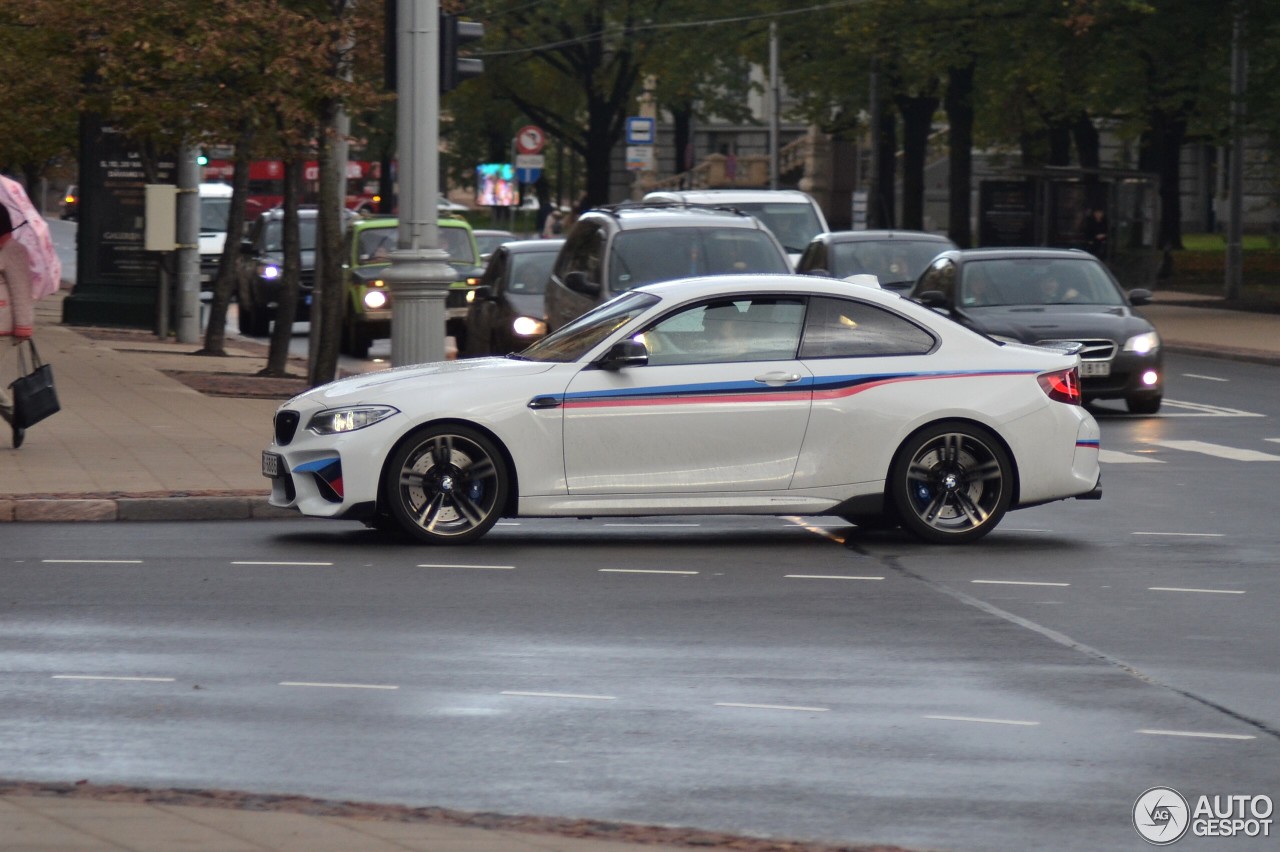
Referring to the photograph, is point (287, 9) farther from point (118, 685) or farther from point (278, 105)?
point (118, 685)

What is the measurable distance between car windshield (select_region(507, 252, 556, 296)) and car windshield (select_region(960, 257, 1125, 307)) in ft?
17.4

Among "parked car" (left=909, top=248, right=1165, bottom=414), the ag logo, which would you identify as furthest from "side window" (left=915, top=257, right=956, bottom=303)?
the ag logo

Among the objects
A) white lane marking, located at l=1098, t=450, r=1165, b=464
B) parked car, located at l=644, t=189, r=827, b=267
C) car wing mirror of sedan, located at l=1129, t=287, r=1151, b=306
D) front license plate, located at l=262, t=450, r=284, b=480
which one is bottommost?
white lane marking, located at l=1098, t=450, r=1165, b=464

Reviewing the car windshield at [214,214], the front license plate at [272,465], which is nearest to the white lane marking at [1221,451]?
the front license plate at [272,465]

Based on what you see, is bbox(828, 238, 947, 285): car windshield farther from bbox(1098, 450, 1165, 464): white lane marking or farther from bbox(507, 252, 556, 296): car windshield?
bbox(1098, 450, 1165, 464): white lane marking

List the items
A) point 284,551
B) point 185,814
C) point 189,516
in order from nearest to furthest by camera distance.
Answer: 1. point 185,814
2. point 284,551
3. point 189,516

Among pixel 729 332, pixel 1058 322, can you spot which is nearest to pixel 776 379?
pixel 729 332

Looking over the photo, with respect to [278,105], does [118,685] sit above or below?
below

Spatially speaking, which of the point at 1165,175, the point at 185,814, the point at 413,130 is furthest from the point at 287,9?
the point at 1165,175

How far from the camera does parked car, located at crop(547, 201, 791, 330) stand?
19.1 m

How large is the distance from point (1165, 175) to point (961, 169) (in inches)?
287

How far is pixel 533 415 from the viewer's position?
11234 mm

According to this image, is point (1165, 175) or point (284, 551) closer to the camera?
point (284, 551)

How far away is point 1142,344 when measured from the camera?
19922mm
